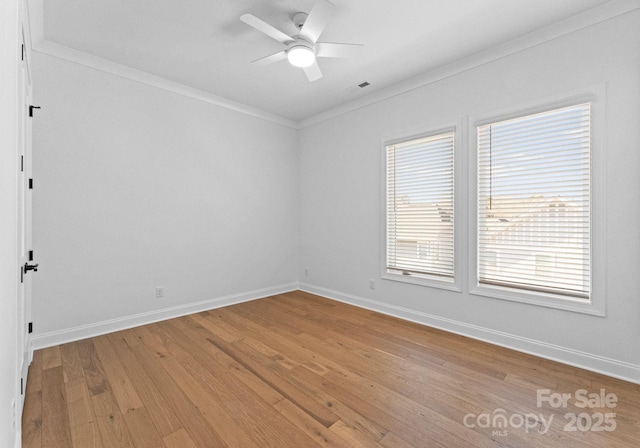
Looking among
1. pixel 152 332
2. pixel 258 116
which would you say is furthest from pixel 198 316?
pixel 258 116

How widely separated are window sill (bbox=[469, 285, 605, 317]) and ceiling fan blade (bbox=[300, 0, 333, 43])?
2903 mm

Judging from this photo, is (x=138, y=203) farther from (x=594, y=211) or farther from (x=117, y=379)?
(x=594, y=211)

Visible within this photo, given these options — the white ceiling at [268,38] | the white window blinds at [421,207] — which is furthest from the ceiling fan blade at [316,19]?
the white window blinds at [421,207]

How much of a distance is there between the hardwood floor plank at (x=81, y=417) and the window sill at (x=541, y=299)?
333 cm

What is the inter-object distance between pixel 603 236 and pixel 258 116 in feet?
14.4

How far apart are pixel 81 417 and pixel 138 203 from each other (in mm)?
2273

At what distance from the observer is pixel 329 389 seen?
87.1 inches

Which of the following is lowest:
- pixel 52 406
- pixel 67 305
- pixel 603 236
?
pixel 52 406

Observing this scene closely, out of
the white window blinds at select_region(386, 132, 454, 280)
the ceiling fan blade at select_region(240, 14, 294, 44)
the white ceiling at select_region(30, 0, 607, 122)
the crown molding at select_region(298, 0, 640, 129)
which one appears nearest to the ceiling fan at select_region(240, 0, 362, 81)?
the ceiling fan blade at select_region(240, 14, 294, 44)

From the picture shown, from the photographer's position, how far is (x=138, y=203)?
353cm

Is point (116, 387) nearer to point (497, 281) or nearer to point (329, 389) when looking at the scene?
point (329, 389)

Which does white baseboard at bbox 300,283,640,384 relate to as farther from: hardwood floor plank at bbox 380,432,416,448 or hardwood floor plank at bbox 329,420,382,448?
hardwood floor plank at bbox 329,420,382,448

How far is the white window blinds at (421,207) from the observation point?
11.4 ft

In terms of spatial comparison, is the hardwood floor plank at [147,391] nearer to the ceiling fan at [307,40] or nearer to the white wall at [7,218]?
the white wall at [7,218]
